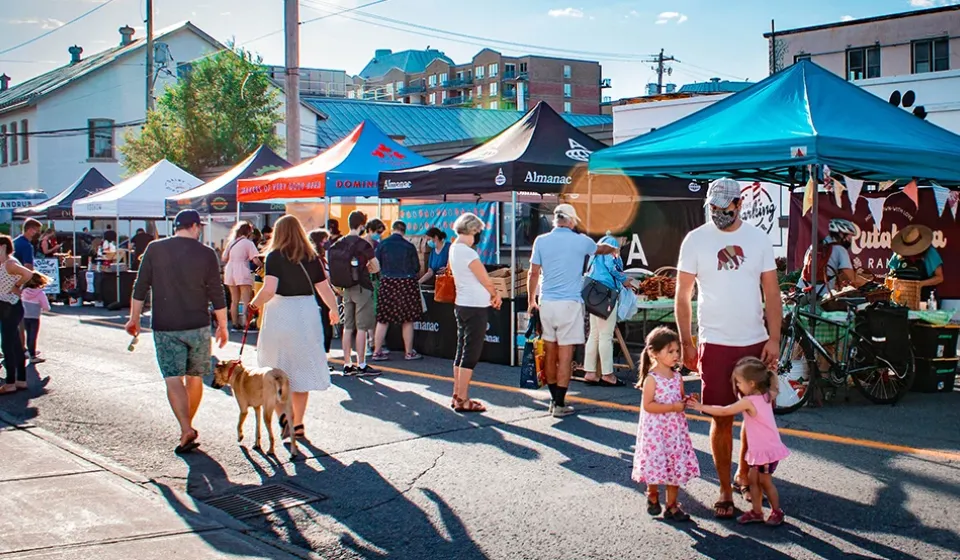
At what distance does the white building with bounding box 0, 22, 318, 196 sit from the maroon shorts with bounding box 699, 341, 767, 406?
134 ft

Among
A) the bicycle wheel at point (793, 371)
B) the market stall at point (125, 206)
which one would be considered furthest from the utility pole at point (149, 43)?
the bicycle wheel at point (793, 371)

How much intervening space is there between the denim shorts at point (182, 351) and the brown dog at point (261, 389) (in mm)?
181

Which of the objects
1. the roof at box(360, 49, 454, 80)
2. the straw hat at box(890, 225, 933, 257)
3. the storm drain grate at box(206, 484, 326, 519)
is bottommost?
the storm drain grate at box(206, 484, 326, 519)

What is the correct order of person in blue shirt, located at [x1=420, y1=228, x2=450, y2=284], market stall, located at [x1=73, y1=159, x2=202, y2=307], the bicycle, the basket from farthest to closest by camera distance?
market stall, located at [x1=73, y1=159, x2=202, y2=307]
person in blue shirt, located at [x1=420, y1=228, x2=450, y2=284]
the basket
the bicycle

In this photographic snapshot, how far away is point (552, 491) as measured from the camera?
20.2 feet

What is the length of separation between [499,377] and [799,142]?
14.0 ft

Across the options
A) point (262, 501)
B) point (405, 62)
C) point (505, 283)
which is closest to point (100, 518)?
point (262, 501)

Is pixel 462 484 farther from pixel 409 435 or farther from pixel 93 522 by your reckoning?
pixel 93 522

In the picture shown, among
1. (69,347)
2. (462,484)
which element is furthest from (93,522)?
(69,347)

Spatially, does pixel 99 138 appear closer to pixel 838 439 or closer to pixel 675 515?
pixel 838 439

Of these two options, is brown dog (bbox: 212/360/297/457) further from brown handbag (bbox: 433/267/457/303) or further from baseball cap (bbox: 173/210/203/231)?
brown handbag (bbox: 433/267/457/303)

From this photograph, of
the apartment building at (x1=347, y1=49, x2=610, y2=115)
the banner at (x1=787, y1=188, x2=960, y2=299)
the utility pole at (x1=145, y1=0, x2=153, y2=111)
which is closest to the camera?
the banner at (x1=787, y1=188, x2=960, y2=299)

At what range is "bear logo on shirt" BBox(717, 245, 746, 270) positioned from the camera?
5.42 metres

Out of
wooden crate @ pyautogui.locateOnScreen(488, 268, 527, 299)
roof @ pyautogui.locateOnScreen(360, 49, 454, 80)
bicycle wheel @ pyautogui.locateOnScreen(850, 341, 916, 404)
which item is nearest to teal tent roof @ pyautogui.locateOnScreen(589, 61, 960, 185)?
bicycle wheel @ pyautogui.locateOnScreen(850, 341, 916, 404)
